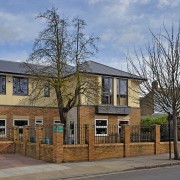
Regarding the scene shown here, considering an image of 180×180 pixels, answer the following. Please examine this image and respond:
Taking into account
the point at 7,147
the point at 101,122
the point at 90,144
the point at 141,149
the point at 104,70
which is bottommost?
the point at 7,147

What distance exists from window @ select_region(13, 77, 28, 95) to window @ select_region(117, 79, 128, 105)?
792cm

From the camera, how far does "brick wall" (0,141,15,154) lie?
2542cm

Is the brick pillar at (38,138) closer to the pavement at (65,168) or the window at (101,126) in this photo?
the pavement at (65,168)

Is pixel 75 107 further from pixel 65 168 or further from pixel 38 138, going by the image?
pixel 65 168

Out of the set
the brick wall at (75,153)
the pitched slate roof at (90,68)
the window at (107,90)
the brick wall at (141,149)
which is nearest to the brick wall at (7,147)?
the pitched slate roof at (90,68)

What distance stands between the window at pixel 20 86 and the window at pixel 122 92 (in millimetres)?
7922

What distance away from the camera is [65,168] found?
16844 millimetres

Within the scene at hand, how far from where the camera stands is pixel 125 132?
21.8 metres

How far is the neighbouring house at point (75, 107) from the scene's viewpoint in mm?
29312

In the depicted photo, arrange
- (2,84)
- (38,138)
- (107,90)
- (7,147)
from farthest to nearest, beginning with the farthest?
(107,90), (2,84), (7,147), (38,138)

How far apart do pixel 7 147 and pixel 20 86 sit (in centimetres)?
638

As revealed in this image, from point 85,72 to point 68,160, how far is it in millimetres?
7997

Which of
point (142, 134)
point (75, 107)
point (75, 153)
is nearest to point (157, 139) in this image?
point (142, 134)

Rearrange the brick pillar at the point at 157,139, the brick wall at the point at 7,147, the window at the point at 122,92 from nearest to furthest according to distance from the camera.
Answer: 1. the brick pillar at the point at 157,139
2. the brick wall at the point at 7,147
3. the window at the point at 122,92
